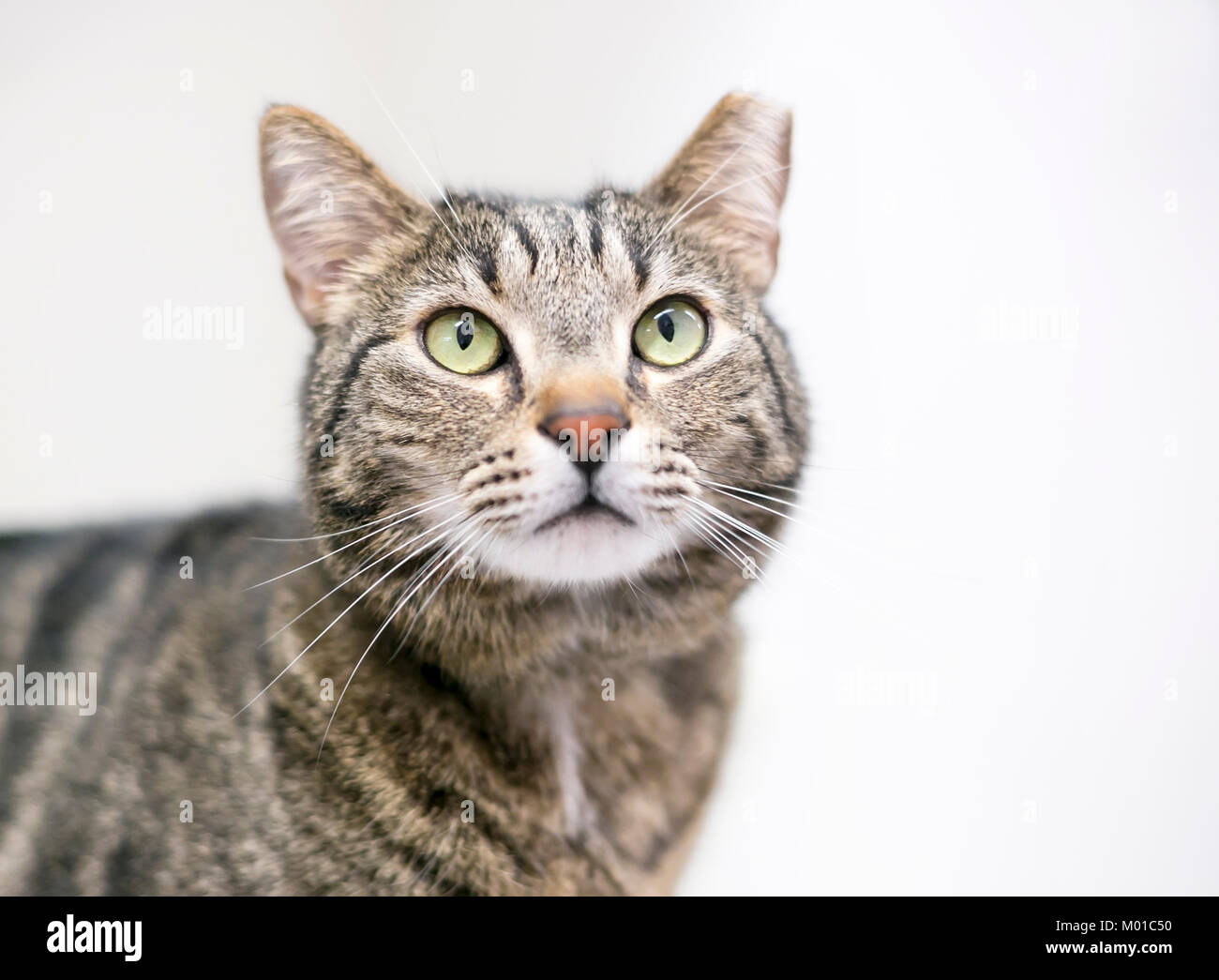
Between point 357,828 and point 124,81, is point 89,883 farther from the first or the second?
point 124,81

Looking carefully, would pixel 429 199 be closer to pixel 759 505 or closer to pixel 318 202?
pixel 318 202

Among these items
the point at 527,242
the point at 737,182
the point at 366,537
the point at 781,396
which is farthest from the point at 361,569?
the point at 737,182

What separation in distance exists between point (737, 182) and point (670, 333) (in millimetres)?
211

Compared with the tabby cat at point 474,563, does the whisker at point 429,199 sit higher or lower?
higher

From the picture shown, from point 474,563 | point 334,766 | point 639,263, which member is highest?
point 639,263

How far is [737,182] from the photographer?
38.5 inches

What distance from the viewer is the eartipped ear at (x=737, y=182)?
3.09 ft

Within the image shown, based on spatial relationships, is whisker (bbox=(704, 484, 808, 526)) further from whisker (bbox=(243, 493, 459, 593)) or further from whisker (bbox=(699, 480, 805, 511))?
whisker (bbox=(243, 493, 459, 593))

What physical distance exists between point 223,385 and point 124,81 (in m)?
0.37

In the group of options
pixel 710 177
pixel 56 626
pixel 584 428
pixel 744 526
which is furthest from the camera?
pixel 56 626

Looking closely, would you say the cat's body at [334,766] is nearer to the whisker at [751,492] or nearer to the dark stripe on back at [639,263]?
the whisker at [751,492]

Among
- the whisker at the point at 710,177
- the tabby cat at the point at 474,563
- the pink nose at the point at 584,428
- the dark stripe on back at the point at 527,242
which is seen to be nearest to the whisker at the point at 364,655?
the tabby cat at the point at 474,563
